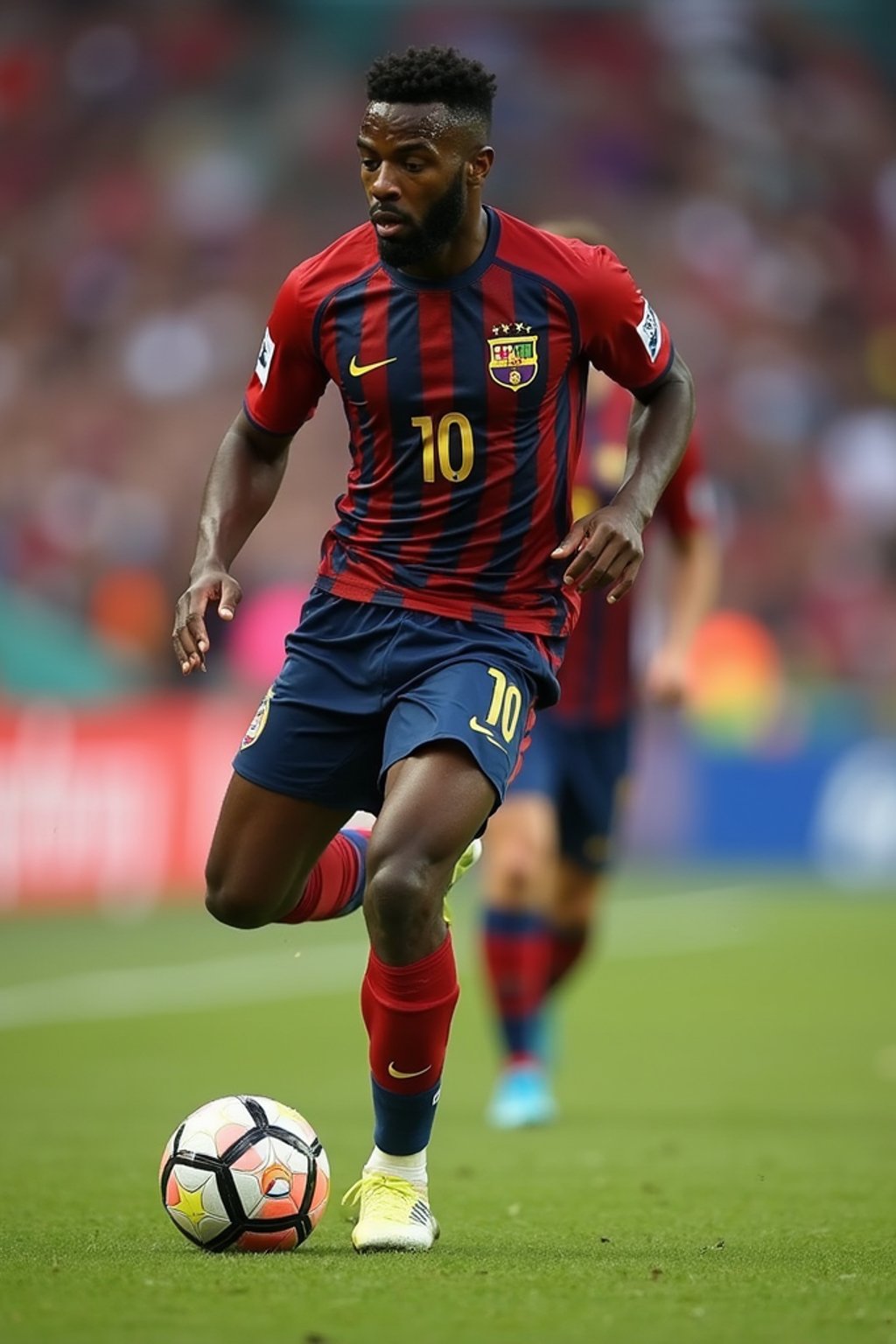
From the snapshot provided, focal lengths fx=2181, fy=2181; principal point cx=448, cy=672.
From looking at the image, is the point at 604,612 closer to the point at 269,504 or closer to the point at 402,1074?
the point at 269,504

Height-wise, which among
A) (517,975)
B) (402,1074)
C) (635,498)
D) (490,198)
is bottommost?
(517,975)

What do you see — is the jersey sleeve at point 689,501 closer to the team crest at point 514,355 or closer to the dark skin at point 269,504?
the dark skin at point 269,504

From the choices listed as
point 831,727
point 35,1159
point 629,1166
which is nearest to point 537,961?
point 629,1166

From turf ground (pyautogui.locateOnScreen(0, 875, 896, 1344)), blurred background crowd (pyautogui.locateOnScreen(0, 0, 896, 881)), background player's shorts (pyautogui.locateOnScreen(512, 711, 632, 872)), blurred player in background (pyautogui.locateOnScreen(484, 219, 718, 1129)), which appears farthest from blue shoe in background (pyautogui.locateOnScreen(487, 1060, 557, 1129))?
blurred background crowd (pyautogui.locateOnScreen(0, 0, 896, 881))

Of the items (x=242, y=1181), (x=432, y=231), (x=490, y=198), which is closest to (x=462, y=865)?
(x=242, y=1181)

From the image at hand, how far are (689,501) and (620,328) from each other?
2.71m

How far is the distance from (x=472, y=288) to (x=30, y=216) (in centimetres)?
1888

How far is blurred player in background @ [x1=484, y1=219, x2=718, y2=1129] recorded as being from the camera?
7.27 meters

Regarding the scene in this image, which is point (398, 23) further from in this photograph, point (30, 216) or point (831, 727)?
point (831, 727)

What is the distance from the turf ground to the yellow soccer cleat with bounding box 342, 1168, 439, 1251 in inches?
3.2

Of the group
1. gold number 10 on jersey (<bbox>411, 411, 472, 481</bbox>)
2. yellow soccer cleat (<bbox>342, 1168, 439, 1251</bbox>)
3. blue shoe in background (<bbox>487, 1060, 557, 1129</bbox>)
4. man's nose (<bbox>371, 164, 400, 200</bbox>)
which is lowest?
blue shoe in background (<bbox>487, 1060, 557, 1129</bbox>)

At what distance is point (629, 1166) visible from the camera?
6.06 meters

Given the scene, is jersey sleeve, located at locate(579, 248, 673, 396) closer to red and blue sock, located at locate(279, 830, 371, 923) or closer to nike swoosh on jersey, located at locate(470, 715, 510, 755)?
nike swoosh on jersey, located at locate(470, 715, 510, 755)

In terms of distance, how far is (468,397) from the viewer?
4664 mm
